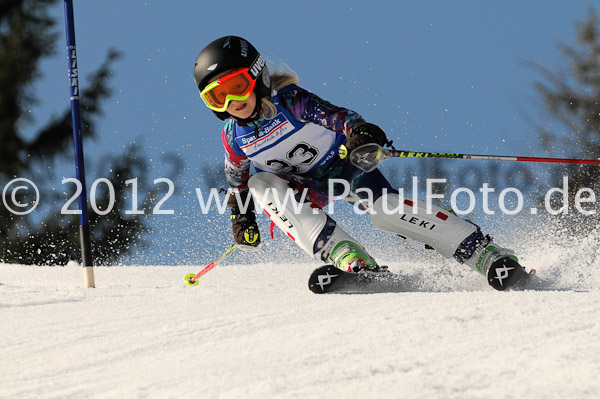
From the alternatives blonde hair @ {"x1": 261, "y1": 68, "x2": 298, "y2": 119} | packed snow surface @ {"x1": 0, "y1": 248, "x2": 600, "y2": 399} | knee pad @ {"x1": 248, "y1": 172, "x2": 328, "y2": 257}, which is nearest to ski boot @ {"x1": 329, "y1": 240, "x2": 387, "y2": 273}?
knee pad @ {"x1": 248, "y1": 172, "x2": 328, "y2": 257}

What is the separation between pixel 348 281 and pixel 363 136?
78 centimetres

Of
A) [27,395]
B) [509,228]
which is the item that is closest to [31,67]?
[509,228]

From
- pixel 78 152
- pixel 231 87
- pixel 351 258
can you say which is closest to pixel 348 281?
pixel 351 258

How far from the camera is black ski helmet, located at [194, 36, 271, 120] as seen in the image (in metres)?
3.66

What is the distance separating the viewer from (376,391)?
1823 mm

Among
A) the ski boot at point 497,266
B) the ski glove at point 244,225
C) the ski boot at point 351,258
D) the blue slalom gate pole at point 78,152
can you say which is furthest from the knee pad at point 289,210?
the blue slalom gate pole at point 78,152

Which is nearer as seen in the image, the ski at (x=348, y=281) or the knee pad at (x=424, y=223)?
the ski at (x=348, y=281)

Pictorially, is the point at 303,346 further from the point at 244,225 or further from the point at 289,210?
the point at 244,225

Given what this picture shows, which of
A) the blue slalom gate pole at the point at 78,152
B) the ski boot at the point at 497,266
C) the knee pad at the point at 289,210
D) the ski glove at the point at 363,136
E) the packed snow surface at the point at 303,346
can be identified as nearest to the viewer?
the packed snow surface at the point at 303,346

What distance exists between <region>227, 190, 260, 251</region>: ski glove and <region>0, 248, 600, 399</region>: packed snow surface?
738 millimetres

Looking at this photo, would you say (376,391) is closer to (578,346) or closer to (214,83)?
(578,346)

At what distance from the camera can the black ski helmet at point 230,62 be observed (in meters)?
3.66

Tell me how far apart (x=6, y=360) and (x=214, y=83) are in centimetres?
181

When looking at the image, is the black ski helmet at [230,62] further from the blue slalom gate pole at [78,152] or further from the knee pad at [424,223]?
the blue slalom gate pole at [78,152]
